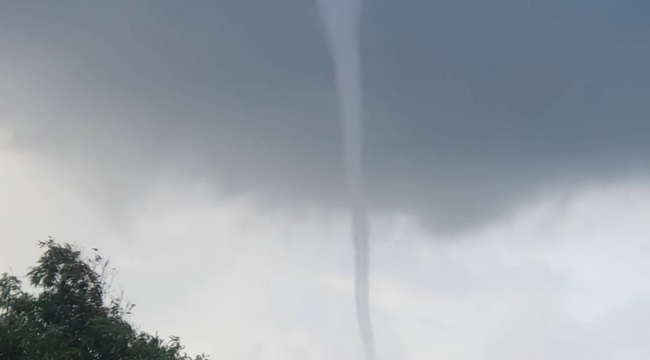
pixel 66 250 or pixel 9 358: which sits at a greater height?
pixel 66 250

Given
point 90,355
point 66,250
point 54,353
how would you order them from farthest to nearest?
point 66,250, point 90,355, point 54,353

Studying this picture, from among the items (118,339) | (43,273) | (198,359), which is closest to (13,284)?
(43,273)

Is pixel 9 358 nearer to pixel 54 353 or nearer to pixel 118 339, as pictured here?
pixel 54 353

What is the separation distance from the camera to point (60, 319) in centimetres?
2789

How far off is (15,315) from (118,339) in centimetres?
375

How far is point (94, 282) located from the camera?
2931cm

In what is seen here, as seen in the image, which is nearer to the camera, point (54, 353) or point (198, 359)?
point (54, 353)

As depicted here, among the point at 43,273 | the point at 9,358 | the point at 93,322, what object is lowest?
the point at 9,358

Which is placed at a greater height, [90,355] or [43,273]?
[43,273]

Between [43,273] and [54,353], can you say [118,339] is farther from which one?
[43,273]

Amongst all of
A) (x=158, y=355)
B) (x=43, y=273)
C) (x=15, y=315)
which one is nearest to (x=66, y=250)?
(x=43, y=273)

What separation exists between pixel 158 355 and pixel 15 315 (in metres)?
5.29

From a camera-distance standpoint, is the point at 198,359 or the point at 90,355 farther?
the point at 198,359

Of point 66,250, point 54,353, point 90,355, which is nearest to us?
point 54,353
